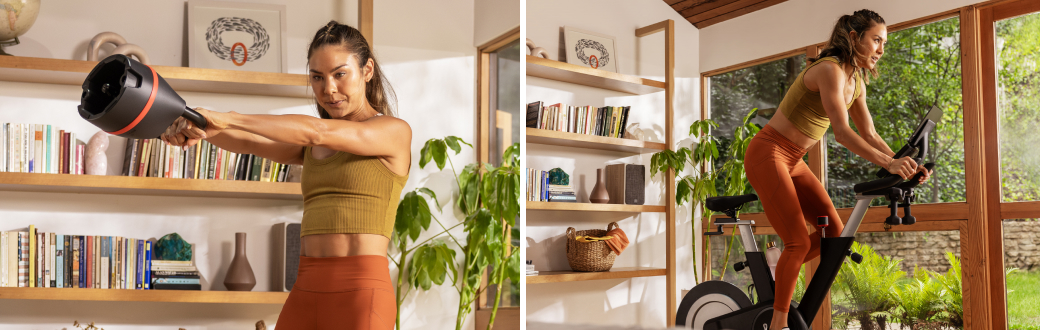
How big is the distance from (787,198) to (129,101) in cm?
49

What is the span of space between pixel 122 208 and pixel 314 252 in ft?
2.92

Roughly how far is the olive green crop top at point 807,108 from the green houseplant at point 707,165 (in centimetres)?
3

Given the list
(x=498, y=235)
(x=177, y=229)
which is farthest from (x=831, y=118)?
(x=177, y=229)

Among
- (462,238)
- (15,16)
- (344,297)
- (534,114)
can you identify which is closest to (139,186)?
(15,16)

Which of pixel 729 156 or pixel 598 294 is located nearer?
pixel 729 156

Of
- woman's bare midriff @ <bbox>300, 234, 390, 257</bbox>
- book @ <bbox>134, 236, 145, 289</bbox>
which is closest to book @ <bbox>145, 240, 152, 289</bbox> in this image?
book @ <bbox>134, 236, 145, 289</bbox>

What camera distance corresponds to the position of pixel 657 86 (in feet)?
1.56

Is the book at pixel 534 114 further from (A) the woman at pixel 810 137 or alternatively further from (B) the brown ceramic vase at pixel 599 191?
(A) the woman at pixel 810 137

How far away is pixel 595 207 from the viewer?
50 cm

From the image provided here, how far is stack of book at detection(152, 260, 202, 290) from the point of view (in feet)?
4.19

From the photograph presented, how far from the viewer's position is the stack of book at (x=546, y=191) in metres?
0.52

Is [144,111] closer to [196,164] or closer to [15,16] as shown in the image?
[196,164]

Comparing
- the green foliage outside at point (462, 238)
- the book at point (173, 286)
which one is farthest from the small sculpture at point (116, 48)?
the green foliage outside at point (462, 238)

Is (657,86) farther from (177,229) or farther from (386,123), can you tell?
(177,229)
